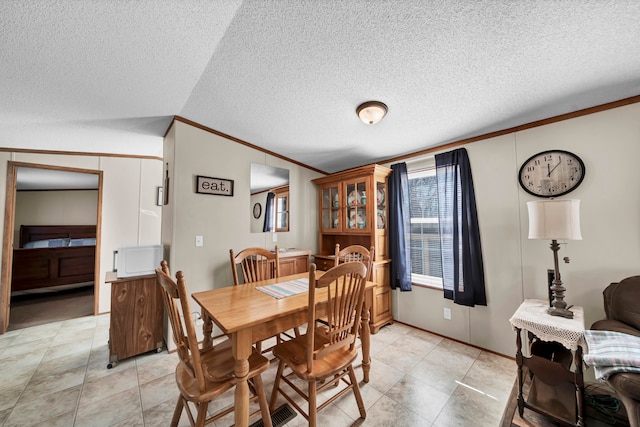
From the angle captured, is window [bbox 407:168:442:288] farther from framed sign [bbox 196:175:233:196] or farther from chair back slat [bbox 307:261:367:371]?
framed sign [bbox 196:175:233:196]

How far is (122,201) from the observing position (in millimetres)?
3566

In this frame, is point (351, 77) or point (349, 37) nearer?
point (349, 37)

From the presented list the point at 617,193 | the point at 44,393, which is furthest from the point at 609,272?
the point at 44,393

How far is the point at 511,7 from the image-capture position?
1184 millimetres

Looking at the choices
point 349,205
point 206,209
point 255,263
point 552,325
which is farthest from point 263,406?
point 349,205

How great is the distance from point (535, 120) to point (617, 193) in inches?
33.5

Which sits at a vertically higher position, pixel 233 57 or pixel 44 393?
pixel 233 57

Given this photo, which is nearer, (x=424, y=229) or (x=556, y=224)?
(x=556, y=224)

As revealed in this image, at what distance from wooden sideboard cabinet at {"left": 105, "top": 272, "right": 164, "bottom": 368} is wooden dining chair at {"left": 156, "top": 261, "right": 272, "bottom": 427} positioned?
4.19 ft

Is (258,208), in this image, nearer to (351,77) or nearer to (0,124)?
(351,77)

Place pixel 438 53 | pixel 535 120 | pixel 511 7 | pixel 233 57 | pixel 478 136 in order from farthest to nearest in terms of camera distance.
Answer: pixel 478 136 → pixel 535 120 → pixel 233 57 → pixel 438 53 → pixel 511 7

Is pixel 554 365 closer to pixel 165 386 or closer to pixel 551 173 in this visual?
pixel 551 173

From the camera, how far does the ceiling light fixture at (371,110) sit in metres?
2.00

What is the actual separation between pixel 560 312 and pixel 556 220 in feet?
→ 2.19
